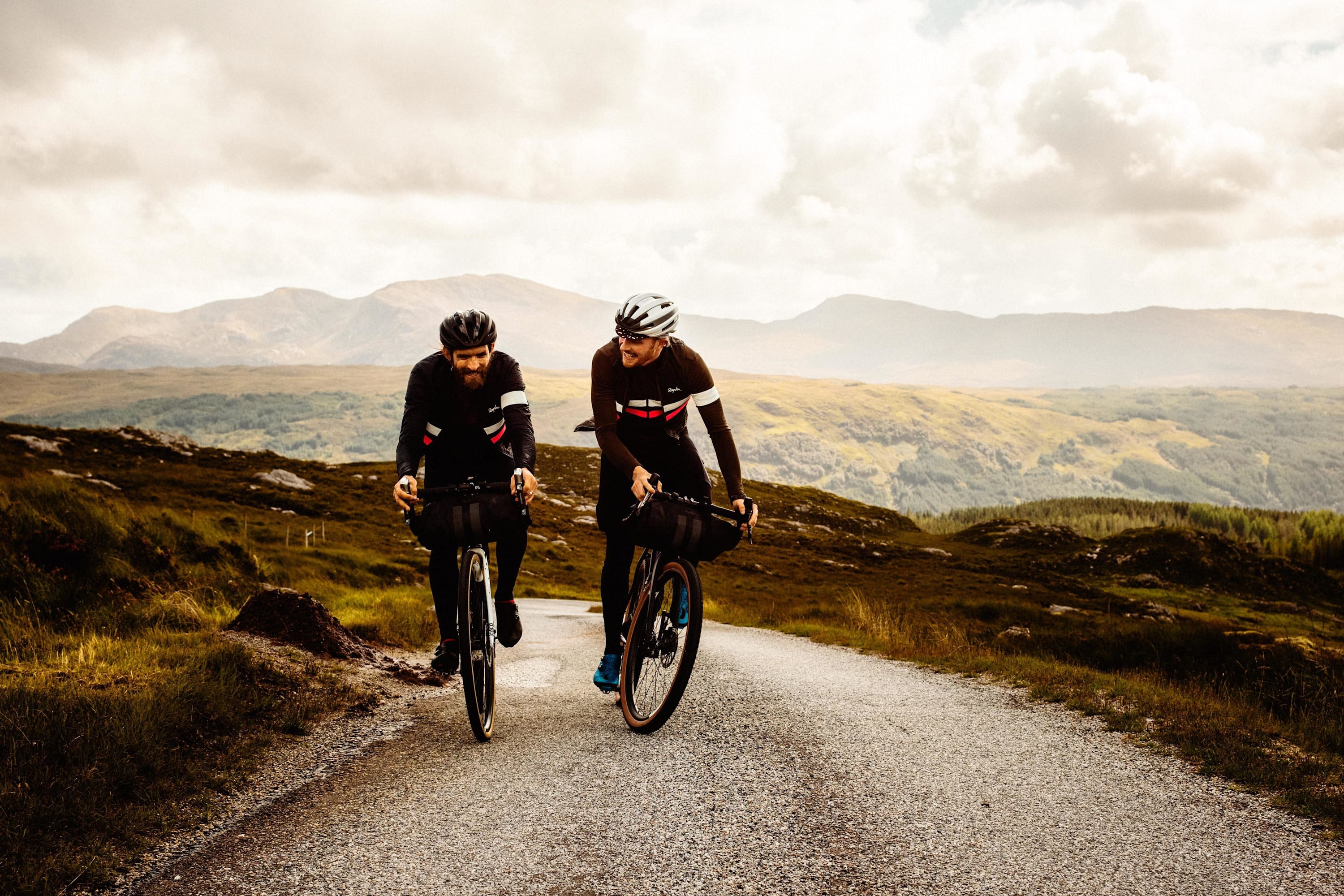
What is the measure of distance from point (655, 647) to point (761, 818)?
2.28 metres

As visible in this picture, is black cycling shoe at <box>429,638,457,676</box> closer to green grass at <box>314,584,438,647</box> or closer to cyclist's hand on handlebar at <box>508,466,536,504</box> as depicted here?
cyclist's hand on handlebar at <box>508,466,536,504</box>

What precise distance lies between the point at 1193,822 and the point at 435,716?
5.76 m

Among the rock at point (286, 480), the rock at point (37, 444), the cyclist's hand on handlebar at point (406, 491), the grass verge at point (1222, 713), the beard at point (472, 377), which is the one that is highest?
the beard at point (472, 377)

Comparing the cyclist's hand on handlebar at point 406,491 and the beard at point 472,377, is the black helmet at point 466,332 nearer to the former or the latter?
the beard at point 472,377

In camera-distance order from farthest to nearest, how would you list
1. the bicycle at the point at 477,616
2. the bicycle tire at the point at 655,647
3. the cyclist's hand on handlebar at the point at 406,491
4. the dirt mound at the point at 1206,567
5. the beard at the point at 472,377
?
the dirt mound at the point at 1206,567, the beard at the point at 472,377, the bicycle tire at the point at 655,647, the bicycle at the point at 477,616, the cyclist's hand on handlebar at the point at 406,491

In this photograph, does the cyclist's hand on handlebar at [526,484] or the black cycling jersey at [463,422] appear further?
the black cycling jersey at [463,422]

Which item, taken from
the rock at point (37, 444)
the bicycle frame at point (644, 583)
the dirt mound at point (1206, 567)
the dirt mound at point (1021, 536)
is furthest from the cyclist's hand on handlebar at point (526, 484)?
the dirt mound at point (1021, 536)

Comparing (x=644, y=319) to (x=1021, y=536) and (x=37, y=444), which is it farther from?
(x=1021, y=536)

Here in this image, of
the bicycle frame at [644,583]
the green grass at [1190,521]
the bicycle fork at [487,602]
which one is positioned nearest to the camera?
the bicycle fork at [487,602]

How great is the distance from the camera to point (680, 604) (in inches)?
265

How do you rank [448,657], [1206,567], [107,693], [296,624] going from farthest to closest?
1. [1206,567]
2. [296,624]
3. [448,657]
4. [107,693]

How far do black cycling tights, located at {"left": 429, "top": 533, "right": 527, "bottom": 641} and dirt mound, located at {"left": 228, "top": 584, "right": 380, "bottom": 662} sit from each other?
231 centimetres

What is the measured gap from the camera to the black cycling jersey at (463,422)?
6.68 metres

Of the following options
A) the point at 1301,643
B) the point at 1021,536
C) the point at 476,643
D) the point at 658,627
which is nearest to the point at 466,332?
the point at 476,643
